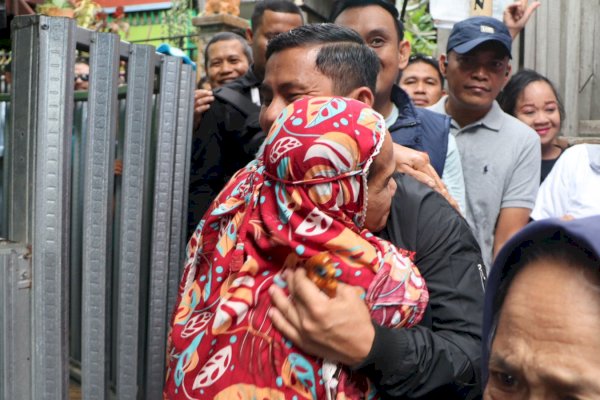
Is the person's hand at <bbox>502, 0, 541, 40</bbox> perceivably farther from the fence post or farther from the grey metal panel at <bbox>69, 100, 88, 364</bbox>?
the fence post

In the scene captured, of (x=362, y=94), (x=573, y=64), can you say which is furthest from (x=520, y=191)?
(x=573, y=64)

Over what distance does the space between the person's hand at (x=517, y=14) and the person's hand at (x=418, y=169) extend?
3.09 metres

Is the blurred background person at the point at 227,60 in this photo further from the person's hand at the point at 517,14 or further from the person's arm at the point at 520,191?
the person's arm at the point at 520,191

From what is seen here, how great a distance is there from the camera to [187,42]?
13469 mm

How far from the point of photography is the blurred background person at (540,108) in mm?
4629

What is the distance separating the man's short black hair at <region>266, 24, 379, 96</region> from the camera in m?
Answer: 2.34

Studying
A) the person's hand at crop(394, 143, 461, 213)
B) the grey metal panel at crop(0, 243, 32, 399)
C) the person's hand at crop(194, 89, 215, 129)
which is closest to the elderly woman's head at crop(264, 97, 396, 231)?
the person's hand at crop(394, 143, 461, 213)

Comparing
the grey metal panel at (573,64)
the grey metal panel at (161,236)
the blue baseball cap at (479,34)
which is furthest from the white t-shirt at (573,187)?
the grey metal panel at (573,64)

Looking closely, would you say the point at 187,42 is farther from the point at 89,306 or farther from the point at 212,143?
the point at 89,306

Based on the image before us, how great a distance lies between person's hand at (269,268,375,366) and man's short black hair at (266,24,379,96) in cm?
74

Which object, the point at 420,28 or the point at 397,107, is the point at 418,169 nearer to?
the point at 397,107

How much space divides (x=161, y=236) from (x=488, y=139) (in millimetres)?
1905

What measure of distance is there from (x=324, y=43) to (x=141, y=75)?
57cm

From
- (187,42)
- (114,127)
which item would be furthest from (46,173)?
(187,42)
